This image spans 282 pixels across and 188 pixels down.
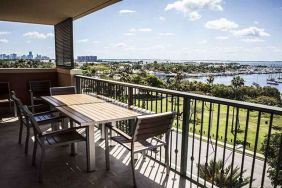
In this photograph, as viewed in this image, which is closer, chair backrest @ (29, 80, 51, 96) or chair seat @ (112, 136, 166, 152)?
chair seat @ (112, 136, 166, 152)

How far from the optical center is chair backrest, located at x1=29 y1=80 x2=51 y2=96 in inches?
243

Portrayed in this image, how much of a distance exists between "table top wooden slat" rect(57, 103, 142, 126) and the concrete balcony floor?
73 cm

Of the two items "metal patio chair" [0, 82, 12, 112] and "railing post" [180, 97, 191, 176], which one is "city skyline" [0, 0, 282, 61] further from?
"railing post" [180, 97, 191, 176]

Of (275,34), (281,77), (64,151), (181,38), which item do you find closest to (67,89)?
(64,151)

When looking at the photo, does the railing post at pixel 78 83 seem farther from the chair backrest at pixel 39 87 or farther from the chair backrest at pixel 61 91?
the chair backrest at pixel 39 87

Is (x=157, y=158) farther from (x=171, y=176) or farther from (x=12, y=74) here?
(x=12, y=74)

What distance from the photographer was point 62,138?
9.39 ft

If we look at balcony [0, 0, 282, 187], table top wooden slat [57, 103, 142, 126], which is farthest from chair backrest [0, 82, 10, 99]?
table top wooden slat [57, 103, 142, 126]

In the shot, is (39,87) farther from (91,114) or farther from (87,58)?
(87,58)

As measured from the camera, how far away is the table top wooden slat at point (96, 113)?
2595mm

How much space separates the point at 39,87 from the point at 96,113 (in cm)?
407

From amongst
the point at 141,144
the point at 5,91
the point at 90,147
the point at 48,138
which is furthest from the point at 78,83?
the point at 141,144

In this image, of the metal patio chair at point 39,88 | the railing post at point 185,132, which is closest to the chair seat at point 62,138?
the railing post at point 185,132

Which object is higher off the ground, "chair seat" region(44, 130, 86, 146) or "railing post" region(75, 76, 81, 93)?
"railing post" region(75, 76, 81, 93)
